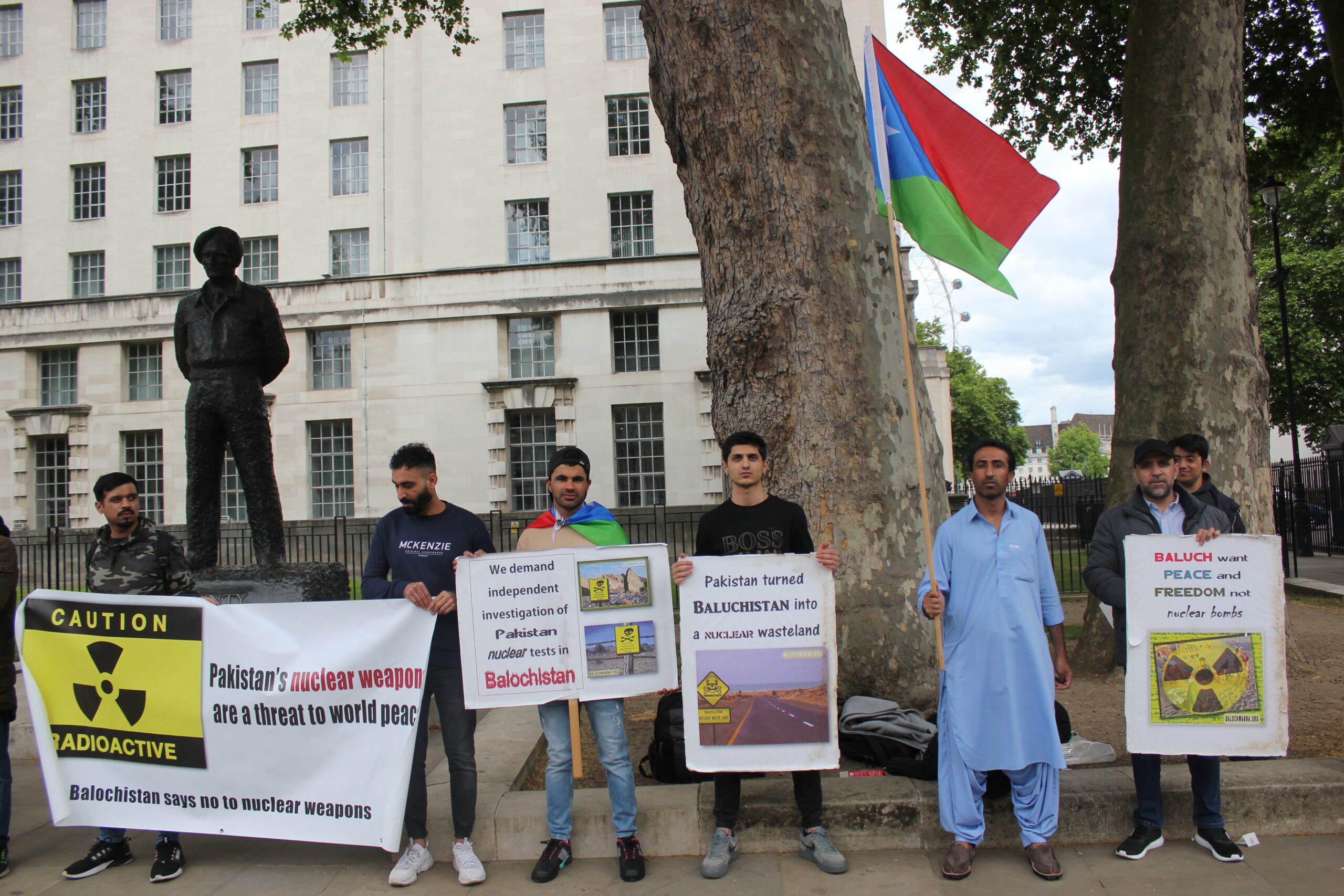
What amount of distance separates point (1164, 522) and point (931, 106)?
275 centimetres

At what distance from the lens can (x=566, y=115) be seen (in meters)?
26.0

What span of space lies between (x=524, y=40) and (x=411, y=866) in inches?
1058

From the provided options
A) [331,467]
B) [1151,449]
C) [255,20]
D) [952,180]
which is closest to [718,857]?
[1151,449]

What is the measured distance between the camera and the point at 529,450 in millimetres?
25656

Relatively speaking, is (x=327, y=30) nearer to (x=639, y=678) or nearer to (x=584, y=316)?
(x=584, y=316)

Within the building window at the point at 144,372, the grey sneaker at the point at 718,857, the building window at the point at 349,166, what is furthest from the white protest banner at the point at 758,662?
the building window at the point at 144,372

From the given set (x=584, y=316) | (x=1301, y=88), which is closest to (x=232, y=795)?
(x=1301, y=88)

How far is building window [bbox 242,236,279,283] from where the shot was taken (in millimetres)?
27312

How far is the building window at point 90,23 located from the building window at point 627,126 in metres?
17.4

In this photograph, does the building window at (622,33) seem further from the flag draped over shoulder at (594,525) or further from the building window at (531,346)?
the flag draped over shoulder at (594,525)

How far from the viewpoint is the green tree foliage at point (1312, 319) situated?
2667 cm

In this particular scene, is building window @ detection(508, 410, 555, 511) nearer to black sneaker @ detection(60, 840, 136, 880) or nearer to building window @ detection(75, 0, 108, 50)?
building window @ detection(75, 0, 108, 50)

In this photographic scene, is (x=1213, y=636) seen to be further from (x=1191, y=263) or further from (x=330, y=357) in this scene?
(x=330, y=357)

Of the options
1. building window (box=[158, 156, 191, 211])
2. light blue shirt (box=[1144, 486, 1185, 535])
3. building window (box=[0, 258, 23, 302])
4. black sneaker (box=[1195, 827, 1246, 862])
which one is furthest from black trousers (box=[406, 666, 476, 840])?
building window (box=[0, 258, 23, 302])
